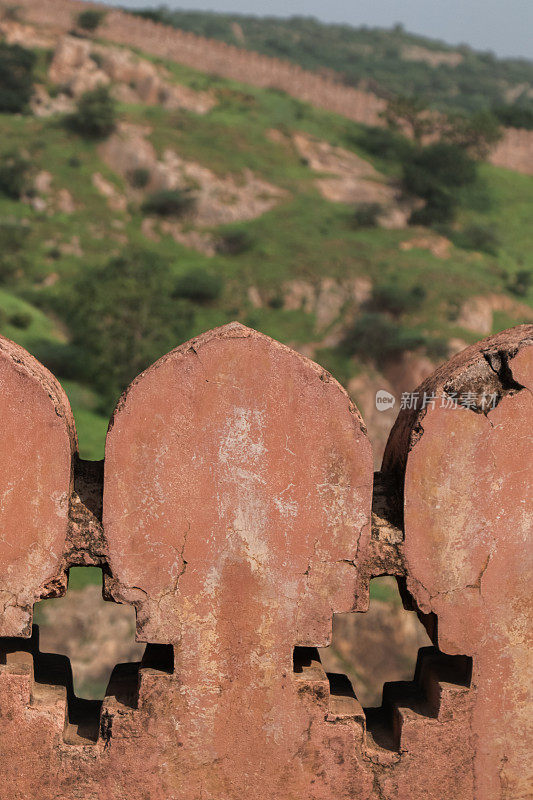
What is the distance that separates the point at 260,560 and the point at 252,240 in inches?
1023

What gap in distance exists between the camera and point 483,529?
273 centimetres

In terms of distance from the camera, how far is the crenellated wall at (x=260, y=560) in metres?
2.64

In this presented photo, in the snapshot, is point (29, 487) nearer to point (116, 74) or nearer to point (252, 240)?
point (252, 240)

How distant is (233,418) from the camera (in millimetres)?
2648

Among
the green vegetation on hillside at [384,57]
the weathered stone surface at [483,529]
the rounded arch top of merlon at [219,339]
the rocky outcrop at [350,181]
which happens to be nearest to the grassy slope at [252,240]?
the rocky outcrop at [350,181]

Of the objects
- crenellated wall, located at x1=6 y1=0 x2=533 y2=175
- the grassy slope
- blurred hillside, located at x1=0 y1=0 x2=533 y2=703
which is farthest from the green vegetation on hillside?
the grassy slope

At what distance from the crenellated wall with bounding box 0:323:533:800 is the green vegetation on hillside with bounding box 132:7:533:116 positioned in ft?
189

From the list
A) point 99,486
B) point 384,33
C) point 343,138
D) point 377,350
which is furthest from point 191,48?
point 384,33

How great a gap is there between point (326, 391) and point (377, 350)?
20.2 m

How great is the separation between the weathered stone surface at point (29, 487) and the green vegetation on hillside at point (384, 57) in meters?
57.8

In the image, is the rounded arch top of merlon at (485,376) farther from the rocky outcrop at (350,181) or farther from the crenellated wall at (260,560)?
the rocky outcrop at (350,181)

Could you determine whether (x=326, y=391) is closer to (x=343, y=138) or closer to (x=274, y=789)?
(x=274, y=789)

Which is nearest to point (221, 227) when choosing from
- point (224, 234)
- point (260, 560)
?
point (224, 234)

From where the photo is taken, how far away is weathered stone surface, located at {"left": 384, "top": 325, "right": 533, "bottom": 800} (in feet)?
8.82
